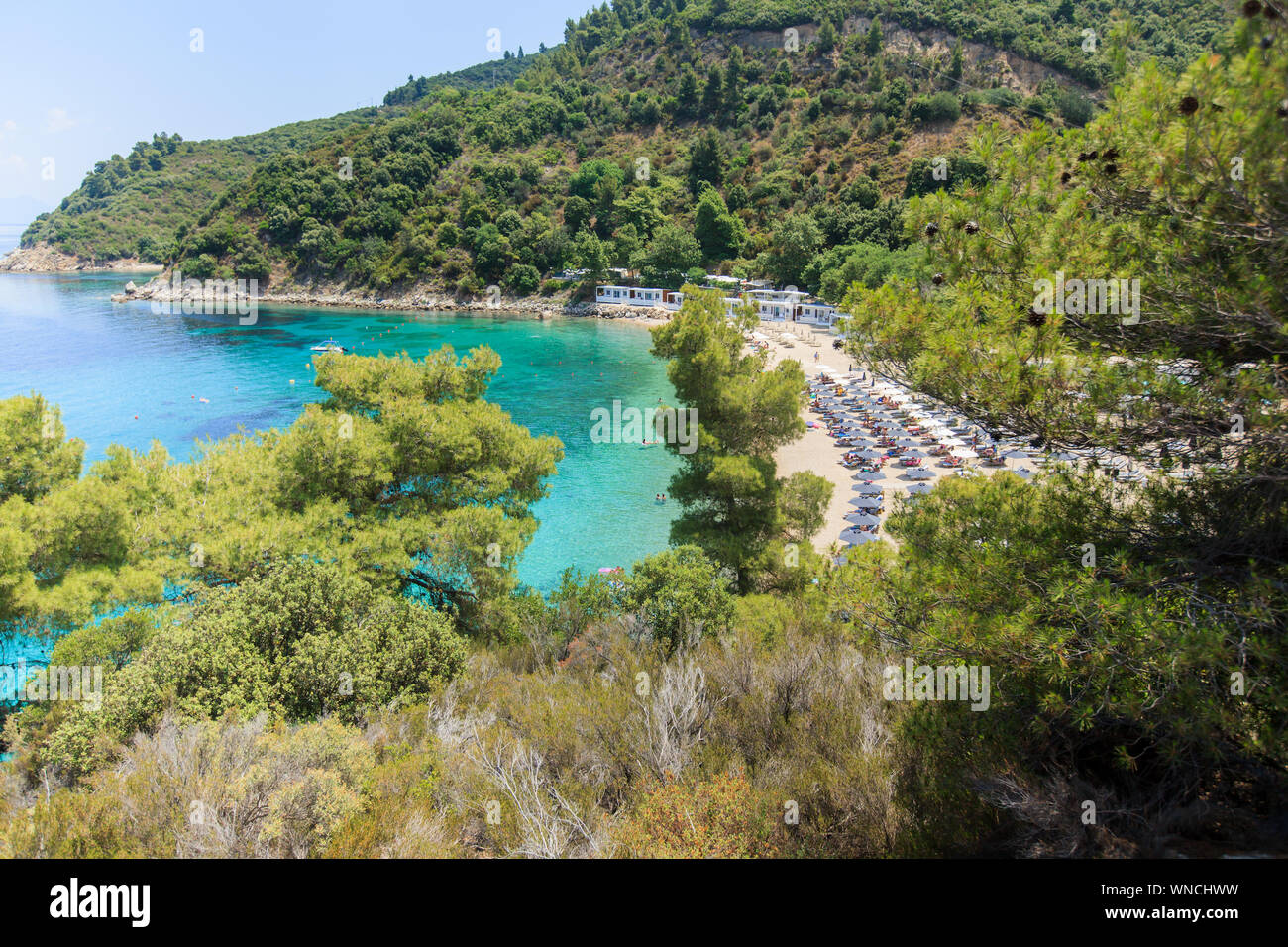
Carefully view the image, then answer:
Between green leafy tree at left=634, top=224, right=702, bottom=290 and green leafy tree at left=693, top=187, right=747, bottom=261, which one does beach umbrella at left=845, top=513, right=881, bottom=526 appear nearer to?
green leafy tree at left=634, top=224, right=702, bottom=290

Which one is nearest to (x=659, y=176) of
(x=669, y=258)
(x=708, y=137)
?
(x=708, y=137)

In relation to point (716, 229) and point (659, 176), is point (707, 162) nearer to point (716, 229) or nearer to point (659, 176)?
point (659, 176)

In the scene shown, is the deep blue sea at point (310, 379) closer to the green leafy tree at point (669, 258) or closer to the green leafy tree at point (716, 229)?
the green leafy tree at point (669, 258)

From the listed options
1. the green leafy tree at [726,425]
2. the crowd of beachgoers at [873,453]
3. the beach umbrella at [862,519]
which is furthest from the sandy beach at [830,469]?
the green leafy tree at [726,425]

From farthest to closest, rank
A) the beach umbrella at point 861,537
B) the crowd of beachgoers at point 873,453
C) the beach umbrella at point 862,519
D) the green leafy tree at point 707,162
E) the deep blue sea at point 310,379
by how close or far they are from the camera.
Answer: the green leafy tree at point 707,162
the deep blue sea at point 310,379
the crowd of beachgoers at point 873,453
the beach umbrella at point 862,519
the beach umbrella at point 861,537

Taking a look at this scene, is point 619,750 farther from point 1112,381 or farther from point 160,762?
point 1112,381
